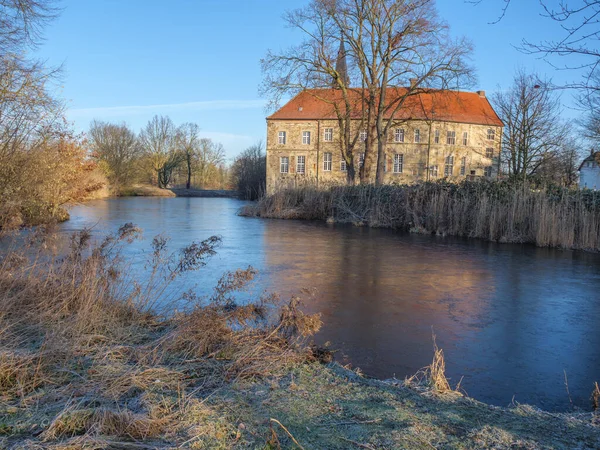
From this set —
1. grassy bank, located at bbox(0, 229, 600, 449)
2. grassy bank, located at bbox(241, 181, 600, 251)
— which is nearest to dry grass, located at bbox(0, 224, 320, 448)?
grassy bank, located at bbox(0, 229, 600, 449)

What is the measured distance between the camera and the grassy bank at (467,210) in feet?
49.0

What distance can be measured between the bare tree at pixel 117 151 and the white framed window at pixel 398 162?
30684 millimetres

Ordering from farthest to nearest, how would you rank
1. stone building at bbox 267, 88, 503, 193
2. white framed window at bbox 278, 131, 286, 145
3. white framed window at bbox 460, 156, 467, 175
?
white framed window at bbox 460, 156, 467, 175, white framed window at bbox 278, 131, 286, 145, stone building at bbox 267, 88, 503, 193

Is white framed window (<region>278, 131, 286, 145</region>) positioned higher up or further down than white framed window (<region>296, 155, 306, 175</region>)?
higher up

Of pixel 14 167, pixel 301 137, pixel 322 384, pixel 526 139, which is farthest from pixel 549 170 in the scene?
pixel 322 384

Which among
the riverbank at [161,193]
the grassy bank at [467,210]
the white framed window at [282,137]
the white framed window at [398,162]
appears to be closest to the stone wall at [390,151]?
the white framed window at [398,162]

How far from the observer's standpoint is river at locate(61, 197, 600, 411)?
4.72 m

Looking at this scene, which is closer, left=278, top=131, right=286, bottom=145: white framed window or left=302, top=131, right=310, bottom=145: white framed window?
left=302, top=131, right=310, bottom=145: white framed window

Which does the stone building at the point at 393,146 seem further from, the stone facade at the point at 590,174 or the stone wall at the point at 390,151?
the stone facade at the point at 590,174

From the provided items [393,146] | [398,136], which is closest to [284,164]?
[393,146]

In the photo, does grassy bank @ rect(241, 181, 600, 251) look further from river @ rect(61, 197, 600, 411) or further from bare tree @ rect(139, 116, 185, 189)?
bare tree @ rect(139, 116, 185, 189)

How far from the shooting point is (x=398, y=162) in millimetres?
54031

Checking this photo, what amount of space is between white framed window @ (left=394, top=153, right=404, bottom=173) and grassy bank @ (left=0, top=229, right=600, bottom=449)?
50470mm

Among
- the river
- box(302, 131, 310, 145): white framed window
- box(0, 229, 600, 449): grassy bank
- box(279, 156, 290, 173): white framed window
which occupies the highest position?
box(302, 131, 310, 145): white framed window
